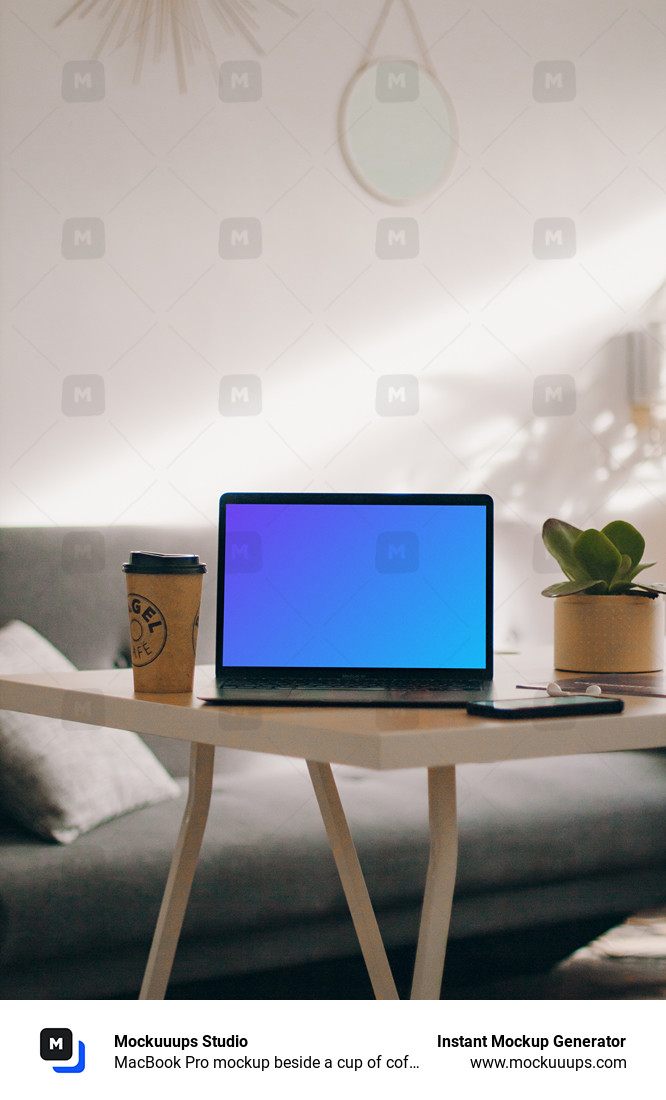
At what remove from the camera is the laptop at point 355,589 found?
919 millimetres

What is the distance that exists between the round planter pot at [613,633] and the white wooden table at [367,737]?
46 mm

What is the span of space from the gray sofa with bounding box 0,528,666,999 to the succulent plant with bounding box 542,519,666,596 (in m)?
0.57

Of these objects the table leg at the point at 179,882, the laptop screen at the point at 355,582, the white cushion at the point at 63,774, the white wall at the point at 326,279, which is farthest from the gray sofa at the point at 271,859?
the laptop screen at the point at 355,582

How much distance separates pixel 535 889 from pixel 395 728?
107 centimetres

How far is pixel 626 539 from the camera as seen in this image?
109 cm

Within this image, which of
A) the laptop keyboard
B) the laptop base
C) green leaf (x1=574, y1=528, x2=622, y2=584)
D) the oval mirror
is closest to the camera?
the laptop base

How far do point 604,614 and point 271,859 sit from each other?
62cm

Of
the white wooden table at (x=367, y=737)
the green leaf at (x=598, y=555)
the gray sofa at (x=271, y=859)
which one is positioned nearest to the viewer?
the white wooden table at (x=367, y=737)

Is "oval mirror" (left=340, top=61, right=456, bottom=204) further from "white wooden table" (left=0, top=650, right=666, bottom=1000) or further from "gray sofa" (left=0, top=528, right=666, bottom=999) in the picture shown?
"white wooden table" (left=0, top=650, right=666, bottom=1000)

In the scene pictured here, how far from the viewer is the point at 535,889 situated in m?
1.55

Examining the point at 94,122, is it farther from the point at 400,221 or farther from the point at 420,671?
the point at 420,671

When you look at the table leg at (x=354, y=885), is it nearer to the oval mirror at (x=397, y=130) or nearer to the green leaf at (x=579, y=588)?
the green leaf at (x=579, y=588)

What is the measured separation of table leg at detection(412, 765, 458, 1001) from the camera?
0.75 meters
